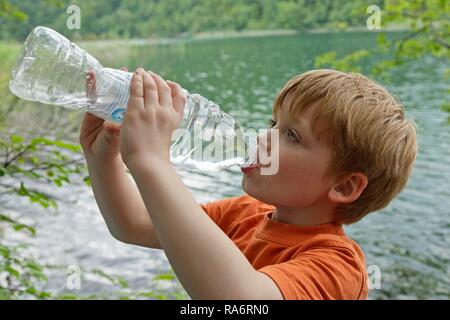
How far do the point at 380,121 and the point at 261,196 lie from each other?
0.28m

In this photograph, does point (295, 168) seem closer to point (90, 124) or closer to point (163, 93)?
point (163, 93)

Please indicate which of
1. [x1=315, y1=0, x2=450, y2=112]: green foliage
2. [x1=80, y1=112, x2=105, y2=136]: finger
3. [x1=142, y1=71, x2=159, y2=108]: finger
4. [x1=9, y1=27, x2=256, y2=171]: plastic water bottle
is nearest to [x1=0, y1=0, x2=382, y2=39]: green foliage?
[x1=315, y1=0, x2=450, y2=112]: green foliage

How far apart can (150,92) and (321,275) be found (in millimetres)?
426

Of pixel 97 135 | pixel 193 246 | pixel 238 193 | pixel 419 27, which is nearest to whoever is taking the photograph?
pixel 193 246

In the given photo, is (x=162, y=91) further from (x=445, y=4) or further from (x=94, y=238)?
(x=94, y=238)

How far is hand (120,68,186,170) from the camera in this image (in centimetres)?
92

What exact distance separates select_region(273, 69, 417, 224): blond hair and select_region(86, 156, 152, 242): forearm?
14.9 inches

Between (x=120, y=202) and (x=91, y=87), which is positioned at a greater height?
(x=91, y=87)

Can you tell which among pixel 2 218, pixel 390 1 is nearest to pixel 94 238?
pixel 390 1

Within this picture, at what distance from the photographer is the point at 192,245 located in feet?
2.85

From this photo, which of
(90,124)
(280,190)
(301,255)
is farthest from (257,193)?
(90,124)

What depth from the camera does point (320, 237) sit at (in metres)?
1.08

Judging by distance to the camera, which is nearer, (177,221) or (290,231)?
(177,221)
